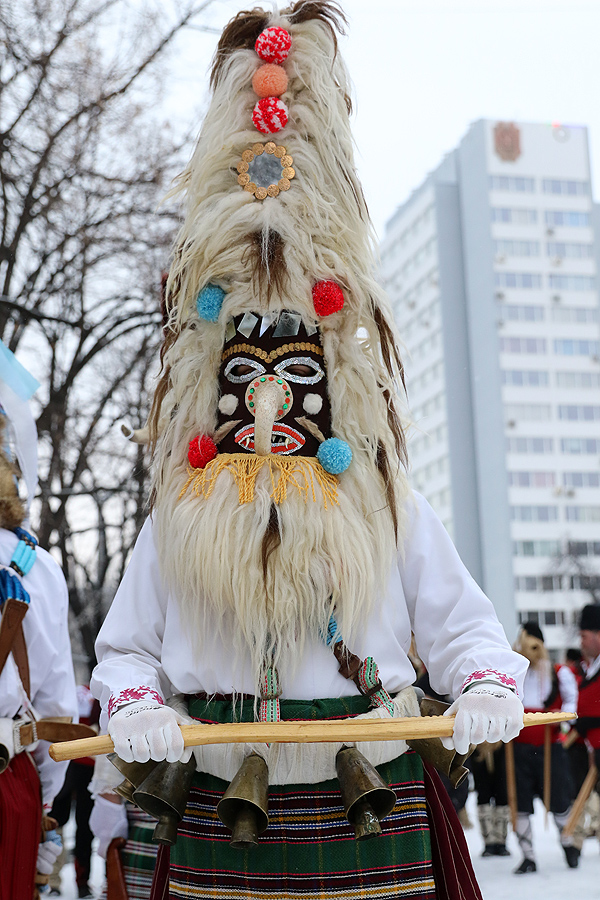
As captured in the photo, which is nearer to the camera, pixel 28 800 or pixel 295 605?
pixel 295 605

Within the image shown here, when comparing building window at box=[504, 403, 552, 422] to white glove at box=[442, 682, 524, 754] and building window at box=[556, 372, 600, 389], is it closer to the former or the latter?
building window at box=[556, 372, 600, 389]

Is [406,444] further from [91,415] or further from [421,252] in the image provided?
[421,252]

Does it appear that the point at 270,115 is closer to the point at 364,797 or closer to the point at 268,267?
the point at 268,267

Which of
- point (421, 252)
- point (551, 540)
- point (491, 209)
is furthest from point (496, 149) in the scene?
point (551, 540)

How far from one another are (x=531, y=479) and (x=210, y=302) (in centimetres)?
5007

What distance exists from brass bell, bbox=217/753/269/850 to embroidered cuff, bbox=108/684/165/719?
0.24 metres

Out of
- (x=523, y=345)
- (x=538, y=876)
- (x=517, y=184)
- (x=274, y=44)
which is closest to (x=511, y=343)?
(x=523, y=345)

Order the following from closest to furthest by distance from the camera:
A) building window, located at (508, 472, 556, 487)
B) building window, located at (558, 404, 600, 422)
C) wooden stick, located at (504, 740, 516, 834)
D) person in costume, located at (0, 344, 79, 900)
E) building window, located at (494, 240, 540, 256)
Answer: person in costume, located at (0, 344, 79, 900) < wooden stick, located at (504, 740, 516, 834) < building window, located at (508, 472, 556, 487) < building window, located at (494, 240, 540, 256) < building window, located at (558, 404, 600, 422)

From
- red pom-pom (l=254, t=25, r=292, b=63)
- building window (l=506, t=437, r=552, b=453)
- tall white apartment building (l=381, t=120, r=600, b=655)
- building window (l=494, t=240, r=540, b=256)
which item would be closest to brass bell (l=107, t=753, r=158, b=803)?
red pom-pom (l=254, t=25, r=292, b=63)

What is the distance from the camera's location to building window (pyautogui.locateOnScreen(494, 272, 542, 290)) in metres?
52.1

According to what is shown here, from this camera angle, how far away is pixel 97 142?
30.0 feet

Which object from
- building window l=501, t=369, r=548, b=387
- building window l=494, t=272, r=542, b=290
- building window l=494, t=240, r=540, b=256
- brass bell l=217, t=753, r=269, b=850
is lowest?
brass bell l=217, t=753, r=269, b=850

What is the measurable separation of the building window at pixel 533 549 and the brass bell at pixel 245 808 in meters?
47.8

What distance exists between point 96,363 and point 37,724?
8.56m
